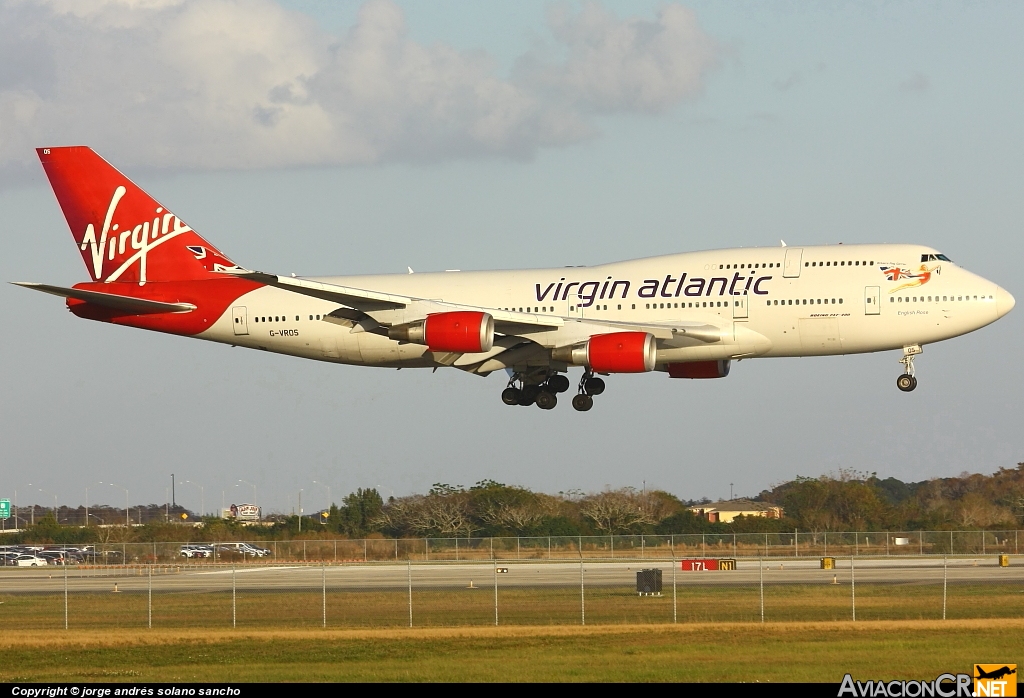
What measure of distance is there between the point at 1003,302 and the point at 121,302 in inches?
1268

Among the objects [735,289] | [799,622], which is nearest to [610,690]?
[799,622]

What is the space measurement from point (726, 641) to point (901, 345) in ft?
50.6

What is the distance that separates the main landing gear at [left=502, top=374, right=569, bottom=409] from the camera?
53.9 m

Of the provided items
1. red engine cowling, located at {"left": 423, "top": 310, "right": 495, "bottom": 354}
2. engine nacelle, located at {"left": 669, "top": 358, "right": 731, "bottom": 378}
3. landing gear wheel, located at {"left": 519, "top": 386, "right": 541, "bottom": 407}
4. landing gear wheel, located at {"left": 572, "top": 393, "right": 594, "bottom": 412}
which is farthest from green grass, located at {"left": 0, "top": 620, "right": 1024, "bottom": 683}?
landing gear wheel, located at {"left": 519, "top": 386, "right": 541, "bottom": 407}

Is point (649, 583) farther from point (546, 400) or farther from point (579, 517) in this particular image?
point (579, 517)

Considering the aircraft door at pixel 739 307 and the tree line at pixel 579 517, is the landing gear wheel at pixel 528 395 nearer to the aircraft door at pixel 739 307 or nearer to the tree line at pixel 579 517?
the aircraft door at pixel 739 307

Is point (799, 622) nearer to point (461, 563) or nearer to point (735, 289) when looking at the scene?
→ point (735, 289)

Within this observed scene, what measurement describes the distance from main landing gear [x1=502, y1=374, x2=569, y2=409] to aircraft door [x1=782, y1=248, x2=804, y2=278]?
1075 centimetres

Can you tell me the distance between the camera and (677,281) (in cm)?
4888

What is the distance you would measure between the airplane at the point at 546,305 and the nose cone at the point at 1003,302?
0.07 meters

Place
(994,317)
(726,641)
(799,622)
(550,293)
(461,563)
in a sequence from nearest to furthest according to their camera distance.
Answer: (726,641) → (799,622) → (994,317) → (550,293) → (461,563)

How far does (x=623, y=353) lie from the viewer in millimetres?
47156

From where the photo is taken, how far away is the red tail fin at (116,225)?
56.0 metres

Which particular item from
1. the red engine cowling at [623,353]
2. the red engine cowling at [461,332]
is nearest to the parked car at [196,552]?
the red engine cowling at [461,332]
